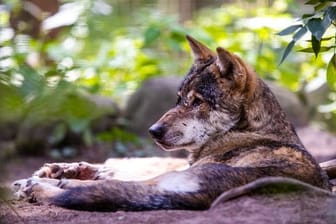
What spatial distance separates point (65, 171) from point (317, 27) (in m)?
1.67

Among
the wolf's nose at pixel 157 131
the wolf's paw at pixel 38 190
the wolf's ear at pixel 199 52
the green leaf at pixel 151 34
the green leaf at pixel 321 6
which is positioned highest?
the green leaf at pixel 321 6

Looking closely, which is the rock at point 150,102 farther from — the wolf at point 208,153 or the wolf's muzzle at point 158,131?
the wolf's muzzle at point 158,131

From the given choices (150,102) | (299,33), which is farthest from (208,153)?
(150,102)

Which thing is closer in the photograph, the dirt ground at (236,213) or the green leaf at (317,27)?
the dirt ground at (236,213)

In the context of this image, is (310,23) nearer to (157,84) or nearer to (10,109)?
(10,109)

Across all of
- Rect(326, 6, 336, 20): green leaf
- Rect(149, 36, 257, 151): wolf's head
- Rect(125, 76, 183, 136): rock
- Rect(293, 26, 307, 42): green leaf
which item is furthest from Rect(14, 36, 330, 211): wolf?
Rect(125, 76, 183, 136): rock

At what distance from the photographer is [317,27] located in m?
3.48

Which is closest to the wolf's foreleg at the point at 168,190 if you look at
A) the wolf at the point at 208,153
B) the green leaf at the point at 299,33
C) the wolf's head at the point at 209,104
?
the wolf at the point at 208,153

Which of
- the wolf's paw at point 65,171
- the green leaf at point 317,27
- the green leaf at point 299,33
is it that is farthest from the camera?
the wolf's paw at point 65,171

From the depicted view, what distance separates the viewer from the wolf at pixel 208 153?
3320mm

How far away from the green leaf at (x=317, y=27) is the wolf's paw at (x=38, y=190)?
1429 millimetres

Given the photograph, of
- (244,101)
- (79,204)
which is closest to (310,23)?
(244,101)

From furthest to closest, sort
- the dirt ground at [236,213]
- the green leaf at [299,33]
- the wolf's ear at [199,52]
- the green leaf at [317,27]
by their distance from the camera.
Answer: the wolf's ear at [199,52] < the green leaf at [299,33] < the green leaf at [317,27] < the dirt ground at [236,213]

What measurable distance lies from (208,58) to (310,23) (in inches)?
33.9
